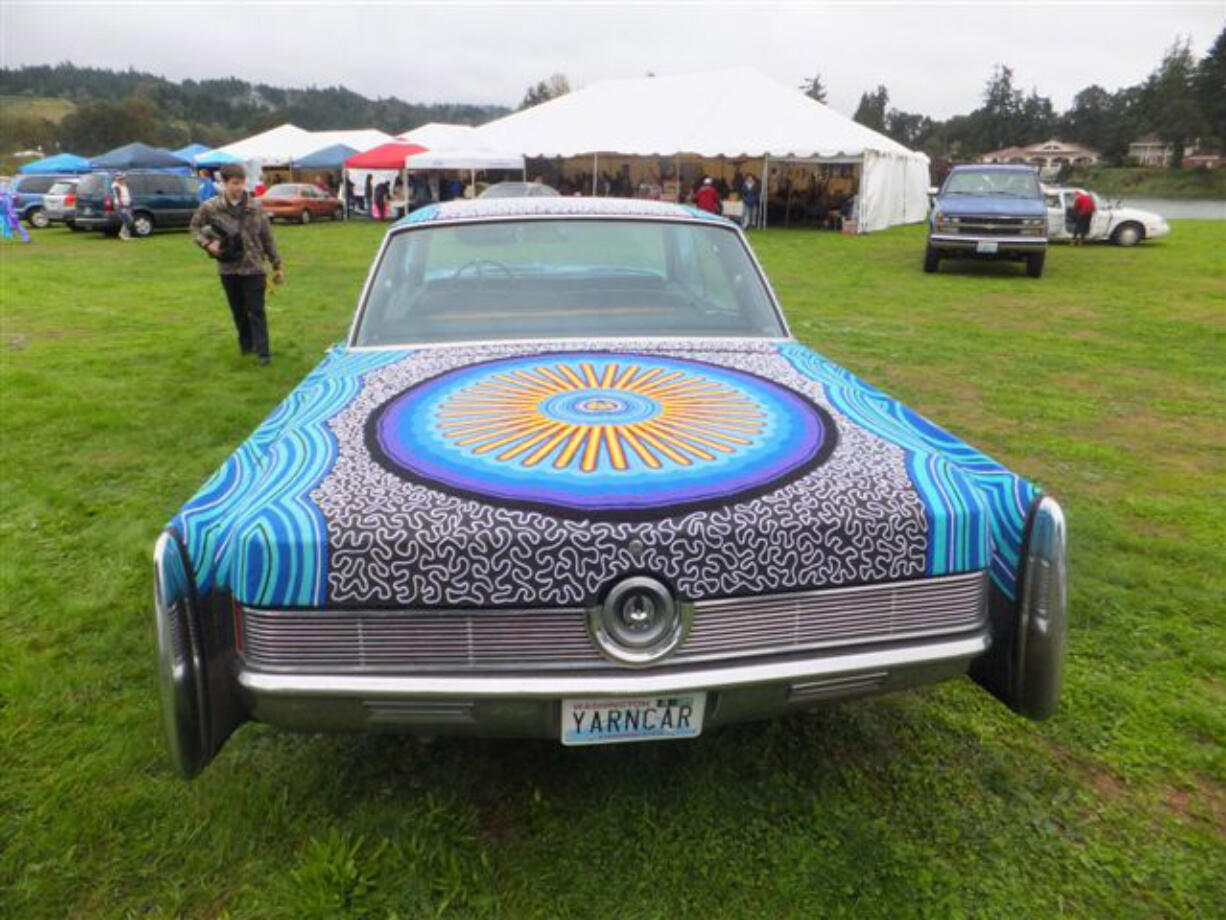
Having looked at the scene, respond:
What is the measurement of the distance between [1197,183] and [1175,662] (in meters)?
80.7

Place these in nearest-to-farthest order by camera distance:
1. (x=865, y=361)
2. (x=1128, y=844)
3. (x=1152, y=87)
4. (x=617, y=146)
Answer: (x=1128, y=844) → (x=865, y=361) → (x=617, y=146) → (x=1152, y=87)

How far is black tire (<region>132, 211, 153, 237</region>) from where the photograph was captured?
72.7 feet

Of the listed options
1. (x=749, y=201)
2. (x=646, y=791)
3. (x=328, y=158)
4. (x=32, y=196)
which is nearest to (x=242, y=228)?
(x=646, y=791)

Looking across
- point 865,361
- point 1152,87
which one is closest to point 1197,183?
point 1152,87

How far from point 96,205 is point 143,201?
1091 mm

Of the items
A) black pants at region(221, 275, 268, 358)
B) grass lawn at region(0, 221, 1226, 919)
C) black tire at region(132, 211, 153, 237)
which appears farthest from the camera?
black tire at region(132, 211, 153, 237)

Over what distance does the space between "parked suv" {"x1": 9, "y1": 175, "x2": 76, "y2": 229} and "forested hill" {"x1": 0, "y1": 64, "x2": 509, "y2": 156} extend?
58013 mm

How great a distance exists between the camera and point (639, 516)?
1974mm

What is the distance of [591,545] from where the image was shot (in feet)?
6.32

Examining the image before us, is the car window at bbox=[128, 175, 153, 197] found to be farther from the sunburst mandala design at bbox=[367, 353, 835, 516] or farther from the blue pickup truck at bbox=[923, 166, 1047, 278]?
the sunburst mandala design at bbox=[367, 353, 835, 516]

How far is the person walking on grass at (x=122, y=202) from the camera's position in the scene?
21.5 meters

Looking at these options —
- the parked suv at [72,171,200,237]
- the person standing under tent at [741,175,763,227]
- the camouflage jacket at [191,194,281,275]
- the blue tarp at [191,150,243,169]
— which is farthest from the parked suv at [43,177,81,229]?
the camouflage jacket at [191,194,281,275]

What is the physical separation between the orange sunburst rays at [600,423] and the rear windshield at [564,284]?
20.9 inches

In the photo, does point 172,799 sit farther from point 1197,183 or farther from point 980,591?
point 1197,183
